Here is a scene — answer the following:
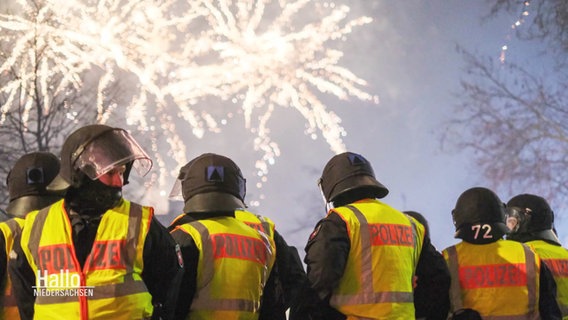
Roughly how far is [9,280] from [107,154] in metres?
1.22

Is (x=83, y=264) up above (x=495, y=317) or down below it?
above

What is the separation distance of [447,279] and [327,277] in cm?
113

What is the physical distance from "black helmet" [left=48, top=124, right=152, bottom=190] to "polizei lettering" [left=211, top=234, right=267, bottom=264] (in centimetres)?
104

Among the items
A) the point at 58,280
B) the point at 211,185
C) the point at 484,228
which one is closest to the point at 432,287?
the point at 484,228

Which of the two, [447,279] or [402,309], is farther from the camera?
[447,279]

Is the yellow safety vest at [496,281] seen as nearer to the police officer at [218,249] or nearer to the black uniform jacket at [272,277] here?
the black uniform jacket at [272,277]

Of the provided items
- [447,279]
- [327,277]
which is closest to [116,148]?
[327,277]

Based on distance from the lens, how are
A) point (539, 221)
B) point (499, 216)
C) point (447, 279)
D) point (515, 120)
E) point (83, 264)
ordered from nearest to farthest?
1. point (83, 264)
2. point (447, 279)
3. point (499, 216)
4. point (539, 221)
5. point (515, 120)

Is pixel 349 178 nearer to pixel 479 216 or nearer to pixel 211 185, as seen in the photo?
pixel 211 185

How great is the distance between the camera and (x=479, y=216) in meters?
5.42

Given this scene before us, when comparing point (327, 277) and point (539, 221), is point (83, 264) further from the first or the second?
point (539, 221)

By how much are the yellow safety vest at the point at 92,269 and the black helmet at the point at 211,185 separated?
1.15m

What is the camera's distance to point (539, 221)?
260 inches

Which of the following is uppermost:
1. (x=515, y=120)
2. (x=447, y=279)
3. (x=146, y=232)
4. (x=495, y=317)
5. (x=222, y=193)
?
(x=515, y=120)
